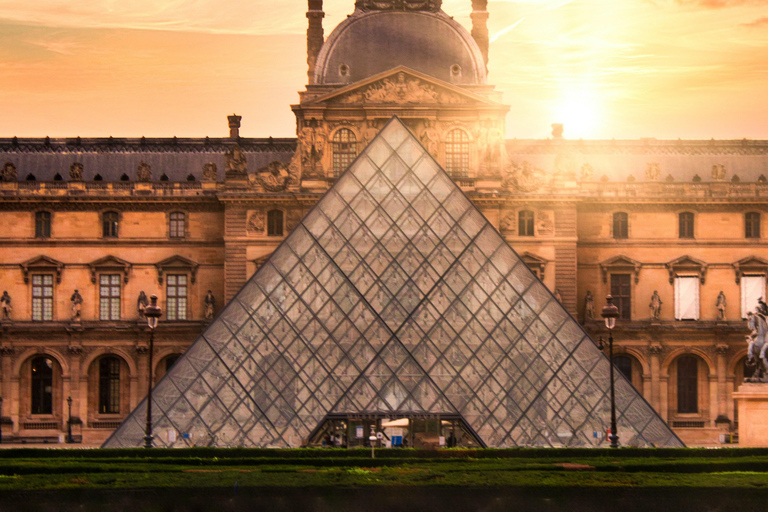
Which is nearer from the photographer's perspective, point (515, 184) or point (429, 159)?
point (429, 159)

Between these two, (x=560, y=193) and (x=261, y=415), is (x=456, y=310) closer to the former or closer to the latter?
(x=261, y=415)

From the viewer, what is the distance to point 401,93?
46.8 meters

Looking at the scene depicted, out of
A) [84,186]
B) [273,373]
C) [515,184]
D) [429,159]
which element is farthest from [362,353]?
[84,186]

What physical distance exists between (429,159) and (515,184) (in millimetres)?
12283

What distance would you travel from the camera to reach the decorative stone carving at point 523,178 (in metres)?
47.5

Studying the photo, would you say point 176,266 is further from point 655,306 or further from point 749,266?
point 749,266

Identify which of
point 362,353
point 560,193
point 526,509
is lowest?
point 526,509

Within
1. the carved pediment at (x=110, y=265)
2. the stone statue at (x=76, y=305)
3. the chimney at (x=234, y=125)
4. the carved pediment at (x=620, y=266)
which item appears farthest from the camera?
the chimney at (x=234, y=125)

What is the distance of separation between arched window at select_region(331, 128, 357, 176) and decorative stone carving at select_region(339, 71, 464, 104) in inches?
47.5

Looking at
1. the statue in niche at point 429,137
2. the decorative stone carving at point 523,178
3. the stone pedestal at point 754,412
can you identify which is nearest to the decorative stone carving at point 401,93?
the statue in niche at point 429,137

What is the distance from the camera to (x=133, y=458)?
25.8 metres

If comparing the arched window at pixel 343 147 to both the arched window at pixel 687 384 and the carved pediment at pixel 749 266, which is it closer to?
the arched window at pixel 687 384

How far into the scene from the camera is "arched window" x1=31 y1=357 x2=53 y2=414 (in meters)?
48.6

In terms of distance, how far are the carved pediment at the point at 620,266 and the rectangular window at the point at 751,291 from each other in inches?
161
